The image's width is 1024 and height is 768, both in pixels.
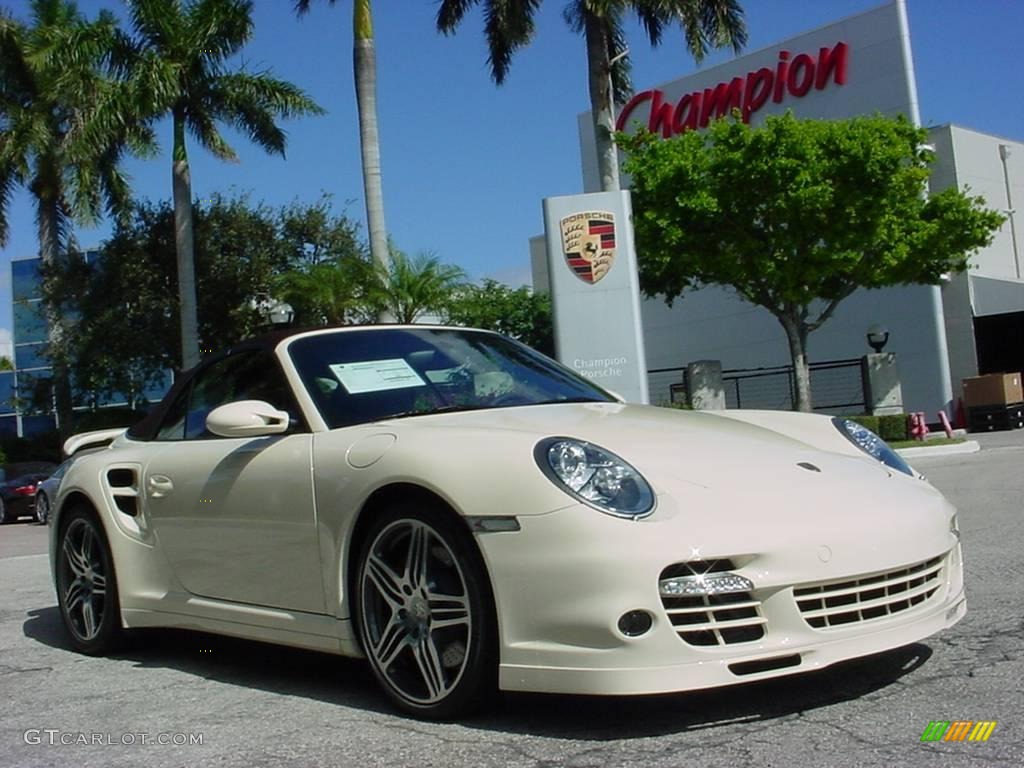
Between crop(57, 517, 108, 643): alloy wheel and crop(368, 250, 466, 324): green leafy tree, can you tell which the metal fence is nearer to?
crop(368, 250, 466, 324): green leafy tree

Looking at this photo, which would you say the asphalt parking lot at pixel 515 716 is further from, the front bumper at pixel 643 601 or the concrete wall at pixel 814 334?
the concrete wall at pixel 814 334

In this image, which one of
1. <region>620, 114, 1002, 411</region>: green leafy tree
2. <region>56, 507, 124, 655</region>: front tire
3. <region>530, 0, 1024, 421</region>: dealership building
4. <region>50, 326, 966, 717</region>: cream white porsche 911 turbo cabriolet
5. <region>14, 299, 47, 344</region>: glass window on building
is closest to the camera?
<region>50, 326, 966, 717</region>: cream white porsche 911 turbo cabriolet

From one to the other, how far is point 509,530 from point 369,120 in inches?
768

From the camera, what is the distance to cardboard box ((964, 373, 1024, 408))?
31250 millimetres

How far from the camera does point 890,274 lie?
27.4 metres

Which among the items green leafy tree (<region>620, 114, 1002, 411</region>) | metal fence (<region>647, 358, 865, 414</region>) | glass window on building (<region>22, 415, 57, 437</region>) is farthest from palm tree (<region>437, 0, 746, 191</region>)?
glass window on building (<region>22, 415, 57, 437</region>)

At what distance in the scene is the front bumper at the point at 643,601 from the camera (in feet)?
11.1

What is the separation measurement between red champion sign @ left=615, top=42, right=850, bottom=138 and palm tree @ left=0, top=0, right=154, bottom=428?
639 inches

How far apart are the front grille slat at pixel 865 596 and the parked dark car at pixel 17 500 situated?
2435 centimetres

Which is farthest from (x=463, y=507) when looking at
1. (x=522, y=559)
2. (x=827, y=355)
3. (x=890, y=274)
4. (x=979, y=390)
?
(x=827, y=355)

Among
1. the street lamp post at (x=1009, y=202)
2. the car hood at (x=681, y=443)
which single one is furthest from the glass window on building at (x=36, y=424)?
the car hood at (x=681, y=443)

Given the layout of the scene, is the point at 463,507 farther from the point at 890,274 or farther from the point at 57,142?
the point at 57,142

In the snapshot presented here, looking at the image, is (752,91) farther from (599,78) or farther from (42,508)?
(42,508)

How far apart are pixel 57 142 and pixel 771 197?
20.9 m
